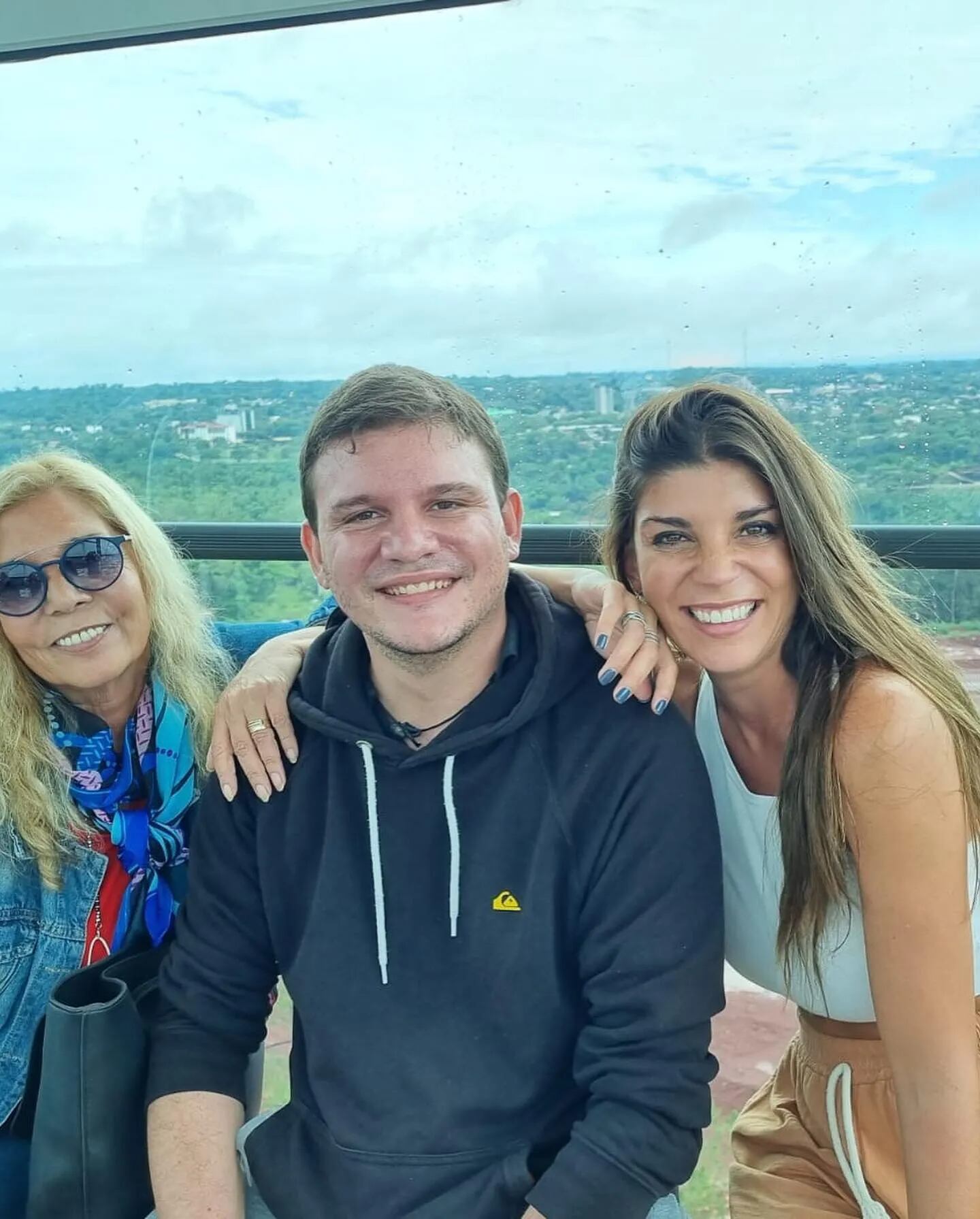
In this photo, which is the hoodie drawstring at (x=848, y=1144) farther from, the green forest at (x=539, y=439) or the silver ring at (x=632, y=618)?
the green forest at (x=539, y=439)

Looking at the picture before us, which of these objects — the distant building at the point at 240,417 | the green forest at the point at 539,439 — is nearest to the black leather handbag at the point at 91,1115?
the green forest at the point at 539,439

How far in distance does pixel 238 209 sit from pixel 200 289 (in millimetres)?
205

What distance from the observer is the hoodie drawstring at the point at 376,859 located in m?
1.52

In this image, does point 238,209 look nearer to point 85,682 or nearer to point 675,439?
point 85,682

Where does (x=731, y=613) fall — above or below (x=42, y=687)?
above

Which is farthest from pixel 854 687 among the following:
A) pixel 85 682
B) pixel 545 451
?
pixel 85 682

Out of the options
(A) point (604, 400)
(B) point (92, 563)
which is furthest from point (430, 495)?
(A) point (604, 400)

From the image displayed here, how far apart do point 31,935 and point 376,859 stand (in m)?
0.72

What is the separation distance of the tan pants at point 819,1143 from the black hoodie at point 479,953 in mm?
264

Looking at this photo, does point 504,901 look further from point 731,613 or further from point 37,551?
point 37,551

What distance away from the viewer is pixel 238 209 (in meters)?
2.31

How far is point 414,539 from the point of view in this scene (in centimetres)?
151

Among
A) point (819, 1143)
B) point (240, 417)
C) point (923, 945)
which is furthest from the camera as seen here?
point (240, 417)

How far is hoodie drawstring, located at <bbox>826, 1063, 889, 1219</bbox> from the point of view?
1449mm
